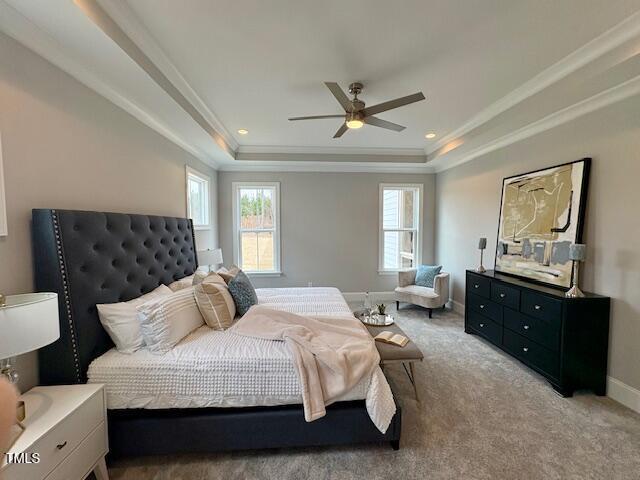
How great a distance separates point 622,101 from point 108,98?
4147 millimetres

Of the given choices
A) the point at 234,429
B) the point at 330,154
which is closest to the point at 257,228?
the point at 330,154

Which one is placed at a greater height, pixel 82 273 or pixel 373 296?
pixel 82 273

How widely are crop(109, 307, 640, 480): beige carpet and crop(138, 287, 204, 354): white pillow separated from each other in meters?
0.72

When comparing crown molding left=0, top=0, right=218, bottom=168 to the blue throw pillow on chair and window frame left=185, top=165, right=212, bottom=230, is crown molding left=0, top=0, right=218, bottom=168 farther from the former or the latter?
the blue throw pillow on chair

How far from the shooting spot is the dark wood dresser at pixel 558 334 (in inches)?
93.1

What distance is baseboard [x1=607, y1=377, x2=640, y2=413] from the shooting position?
2188 mm

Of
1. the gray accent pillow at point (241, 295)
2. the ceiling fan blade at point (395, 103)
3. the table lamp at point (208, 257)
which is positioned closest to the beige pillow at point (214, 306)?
the gray accent pillow at point (241, 295)

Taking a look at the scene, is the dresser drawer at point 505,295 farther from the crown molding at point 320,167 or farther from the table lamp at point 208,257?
the table lamp at point 208,257

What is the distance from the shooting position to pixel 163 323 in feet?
6.00

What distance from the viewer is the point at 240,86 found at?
2605 millimetres

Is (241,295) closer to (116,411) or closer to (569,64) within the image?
(116,411)

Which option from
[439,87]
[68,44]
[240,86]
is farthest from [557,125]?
[68,44]

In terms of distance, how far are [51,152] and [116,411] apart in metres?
1.64

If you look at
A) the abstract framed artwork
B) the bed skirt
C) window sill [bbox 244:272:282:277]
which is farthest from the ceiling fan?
window sill [bbox 244:272:282:277]
